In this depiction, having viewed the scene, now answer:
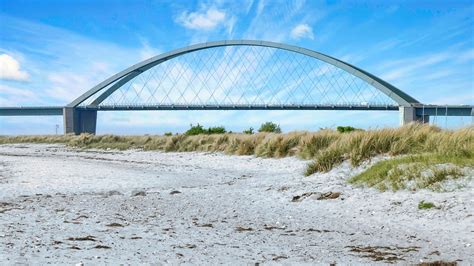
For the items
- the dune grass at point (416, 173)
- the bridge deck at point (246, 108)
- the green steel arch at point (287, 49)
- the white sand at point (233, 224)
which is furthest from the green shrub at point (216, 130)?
the bridge deck at point (246, 108)

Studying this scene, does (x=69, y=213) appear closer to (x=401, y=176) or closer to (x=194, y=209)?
(x=194, y=209)

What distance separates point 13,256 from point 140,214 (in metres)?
3.11

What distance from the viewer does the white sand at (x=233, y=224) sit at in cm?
525

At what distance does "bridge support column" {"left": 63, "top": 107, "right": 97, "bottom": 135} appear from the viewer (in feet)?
296

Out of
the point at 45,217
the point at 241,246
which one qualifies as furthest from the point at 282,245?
the point at 45,217

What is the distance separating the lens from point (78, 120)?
92.4 m

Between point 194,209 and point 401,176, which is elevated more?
point 401,176

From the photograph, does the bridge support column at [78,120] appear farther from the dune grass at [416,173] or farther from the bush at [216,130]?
the dune grass at [416,173]

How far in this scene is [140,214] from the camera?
7918 mm

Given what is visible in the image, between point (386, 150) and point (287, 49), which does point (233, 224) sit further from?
point (287, 49)

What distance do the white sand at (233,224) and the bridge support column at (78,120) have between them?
81701 millimetres

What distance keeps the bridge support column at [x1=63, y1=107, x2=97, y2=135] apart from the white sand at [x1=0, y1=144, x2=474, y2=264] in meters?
81.7

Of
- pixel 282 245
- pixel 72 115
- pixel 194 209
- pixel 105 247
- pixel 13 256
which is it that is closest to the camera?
pixel 13 256

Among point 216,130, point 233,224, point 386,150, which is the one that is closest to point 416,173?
point 233,224
